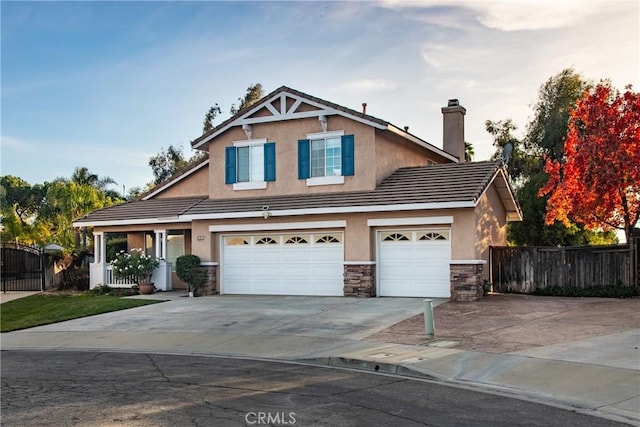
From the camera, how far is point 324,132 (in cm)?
2194

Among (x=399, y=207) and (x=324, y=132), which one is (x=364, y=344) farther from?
(x=324, y=132)

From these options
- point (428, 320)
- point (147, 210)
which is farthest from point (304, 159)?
point (428, 320)

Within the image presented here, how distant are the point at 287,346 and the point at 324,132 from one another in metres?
10.2

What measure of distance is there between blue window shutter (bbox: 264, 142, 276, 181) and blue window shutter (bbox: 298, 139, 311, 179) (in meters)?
1.03

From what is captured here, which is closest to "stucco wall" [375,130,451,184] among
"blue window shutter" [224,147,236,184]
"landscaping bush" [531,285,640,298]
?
"blue window shutter" [224,147,236,184]

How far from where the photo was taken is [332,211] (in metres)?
20.5

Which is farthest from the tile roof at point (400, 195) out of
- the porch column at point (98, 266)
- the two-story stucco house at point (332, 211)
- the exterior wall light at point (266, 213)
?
the porch column at point (98, 266)

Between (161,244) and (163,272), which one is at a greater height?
(161,244)

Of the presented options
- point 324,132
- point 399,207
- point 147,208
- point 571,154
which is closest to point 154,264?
point 147,208

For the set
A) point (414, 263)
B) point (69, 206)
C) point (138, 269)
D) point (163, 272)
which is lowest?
point (163, 272)

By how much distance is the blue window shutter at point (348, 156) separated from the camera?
21438mm

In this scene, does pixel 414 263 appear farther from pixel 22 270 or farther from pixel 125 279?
pixel 22 270

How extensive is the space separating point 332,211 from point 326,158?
2367 millimetres

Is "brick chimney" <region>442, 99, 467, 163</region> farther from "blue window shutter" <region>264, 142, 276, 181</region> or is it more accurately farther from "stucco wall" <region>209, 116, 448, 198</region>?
"blue window shutter" <region>264, 142, 276, 181</region>
